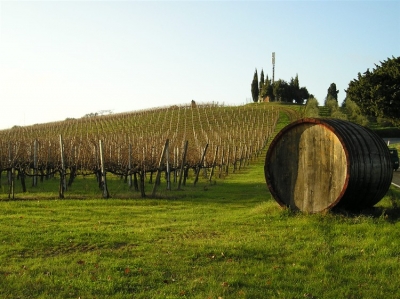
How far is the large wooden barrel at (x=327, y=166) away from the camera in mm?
10602

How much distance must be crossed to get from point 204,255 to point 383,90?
3307 centimetres

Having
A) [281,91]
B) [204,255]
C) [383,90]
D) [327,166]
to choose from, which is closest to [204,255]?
[204,255]

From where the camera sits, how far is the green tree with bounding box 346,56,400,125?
3741cm

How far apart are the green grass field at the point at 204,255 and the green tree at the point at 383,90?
26578 millimetres

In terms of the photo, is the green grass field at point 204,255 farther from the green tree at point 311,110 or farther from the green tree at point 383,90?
the green tree at point 311,110

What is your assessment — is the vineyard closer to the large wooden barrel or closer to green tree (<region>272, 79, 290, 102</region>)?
the large wooden barrel

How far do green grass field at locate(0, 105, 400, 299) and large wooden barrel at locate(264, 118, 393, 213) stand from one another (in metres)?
0.39

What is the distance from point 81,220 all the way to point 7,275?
17.4ft

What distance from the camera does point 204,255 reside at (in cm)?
811

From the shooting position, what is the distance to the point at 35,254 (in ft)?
28.1

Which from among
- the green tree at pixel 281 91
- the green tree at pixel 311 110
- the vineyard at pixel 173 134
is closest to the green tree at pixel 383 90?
the vineyard at pixel 173 134

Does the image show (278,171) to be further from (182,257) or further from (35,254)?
(35,254)

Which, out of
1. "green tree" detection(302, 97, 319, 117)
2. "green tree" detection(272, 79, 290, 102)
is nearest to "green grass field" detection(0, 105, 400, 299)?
"green tree" detection(302, 97, 319, 117)

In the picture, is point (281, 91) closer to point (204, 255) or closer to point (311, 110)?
point (311, 110)
